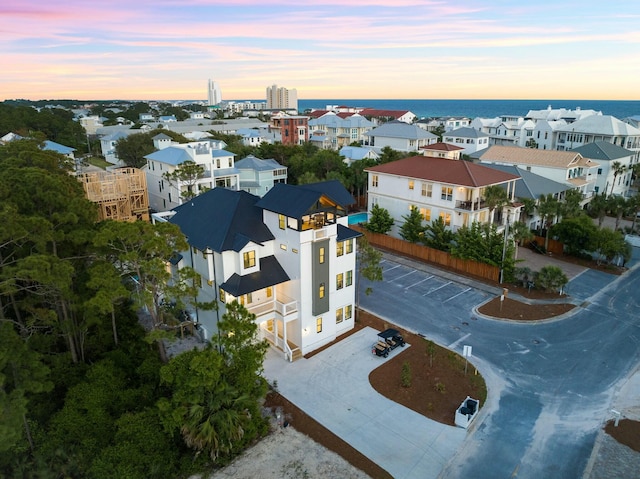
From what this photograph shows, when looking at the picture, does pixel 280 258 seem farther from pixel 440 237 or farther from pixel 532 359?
pixel 440 237

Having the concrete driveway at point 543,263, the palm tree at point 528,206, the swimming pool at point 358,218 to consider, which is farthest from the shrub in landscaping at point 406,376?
the swimming pool at point 358,218

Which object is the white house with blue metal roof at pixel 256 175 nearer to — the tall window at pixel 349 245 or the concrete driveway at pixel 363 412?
the tall window at pixel 349 245

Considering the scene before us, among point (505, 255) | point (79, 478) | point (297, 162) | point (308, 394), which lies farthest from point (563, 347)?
point (297, 162)

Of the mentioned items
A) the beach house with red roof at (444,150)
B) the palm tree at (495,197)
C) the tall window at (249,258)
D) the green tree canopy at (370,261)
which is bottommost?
the green tree canopy at (370,261)

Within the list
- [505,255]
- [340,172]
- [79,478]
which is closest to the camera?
[79,478]

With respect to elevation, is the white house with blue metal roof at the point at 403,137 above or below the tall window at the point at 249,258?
above

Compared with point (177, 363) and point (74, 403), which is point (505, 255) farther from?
point (74, 403)
